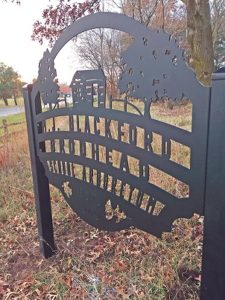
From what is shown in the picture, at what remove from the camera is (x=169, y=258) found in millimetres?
1963

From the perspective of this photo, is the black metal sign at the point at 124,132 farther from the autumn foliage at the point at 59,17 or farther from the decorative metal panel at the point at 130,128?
the autumn foliage at the point at 59,17

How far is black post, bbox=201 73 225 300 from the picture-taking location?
43.5 inches

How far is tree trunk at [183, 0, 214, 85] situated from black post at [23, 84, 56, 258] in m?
2.10

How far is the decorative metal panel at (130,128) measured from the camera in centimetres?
125

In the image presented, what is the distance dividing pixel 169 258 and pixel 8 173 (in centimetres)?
267

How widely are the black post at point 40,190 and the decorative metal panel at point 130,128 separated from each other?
0.15 feet

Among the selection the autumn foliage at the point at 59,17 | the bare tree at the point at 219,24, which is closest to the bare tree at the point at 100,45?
the autumn foliage at the point at 59,17

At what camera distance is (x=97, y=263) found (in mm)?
2064

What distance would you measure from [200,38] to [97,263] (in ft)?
9.01

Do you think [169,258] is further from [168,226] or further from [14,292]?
[14,292]

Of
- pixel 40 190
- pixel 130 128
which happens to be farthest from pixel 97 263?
pixel 130 128

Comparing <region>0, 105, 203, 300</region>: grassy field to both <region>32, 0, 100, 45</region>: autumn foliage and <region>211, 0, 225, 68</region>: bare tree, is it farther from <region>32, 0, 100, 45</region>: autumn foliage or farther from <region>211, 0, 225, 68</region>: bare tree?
<region>211, 0, 225, 68</region>: bare tree

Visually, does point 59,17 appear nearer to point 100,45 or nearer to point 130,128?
point 100,45

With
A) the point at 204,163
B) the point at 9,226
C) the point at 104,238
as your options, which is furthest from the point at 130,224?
the point at 9,226
